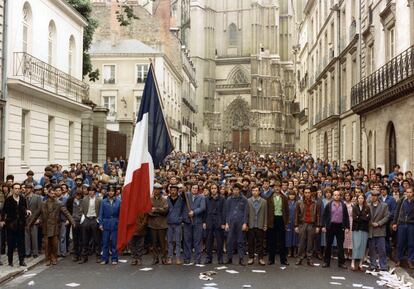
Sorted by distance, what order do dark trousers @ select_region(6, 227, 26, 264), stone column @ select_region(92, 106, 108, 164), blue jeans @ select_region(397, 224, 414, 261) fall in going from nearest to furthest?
dark trousers @ select_region(6, 227, 26, 264)
blue jeans @ select_region(397, 224, 414, 261)
stone column @ select_region(92, 106, 108, 164)

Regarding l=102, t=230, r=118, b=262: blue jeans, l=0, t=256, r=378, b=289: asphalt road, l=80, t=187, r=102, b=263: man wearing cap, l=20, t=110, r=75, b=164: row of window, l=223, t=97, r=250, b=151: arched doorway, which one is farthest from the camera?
l=223, t=97, r=250, b=151: arched doorway

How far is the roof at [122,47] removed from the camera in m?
47.2

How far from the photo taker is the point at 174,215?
12859 millimetres

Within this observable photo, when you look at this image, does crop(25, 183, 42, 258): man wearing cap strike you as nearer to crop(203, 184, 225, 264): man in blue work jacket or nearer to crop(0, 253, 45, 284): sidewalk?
crop(0, 253, 45, 284): sidewalk

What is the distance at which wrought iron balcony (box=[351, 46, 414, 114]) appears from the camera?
18548 mm

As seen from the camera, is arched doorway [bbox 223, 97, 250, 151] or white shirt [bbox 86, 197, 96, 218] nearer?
white shirt [bbox 86, 197, 96, 218]

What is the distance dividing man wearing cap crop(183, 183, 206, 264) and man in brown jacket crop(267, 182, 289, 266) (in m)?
1.50

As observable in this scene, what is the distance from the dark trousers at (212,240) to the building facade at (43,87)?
8.21m

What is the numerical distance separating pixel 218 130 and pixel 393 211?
238 feet

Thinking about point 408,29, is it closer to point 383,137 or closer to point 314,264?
point 383,137

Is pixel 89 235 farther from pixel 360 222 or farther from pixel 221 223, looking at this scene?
pixel 360 222

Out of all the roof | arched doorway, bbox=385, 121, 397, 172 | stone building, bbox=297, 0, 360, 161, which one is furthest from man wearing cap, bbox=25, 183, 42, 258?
the roof

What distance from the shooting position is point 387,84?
21.1 metres

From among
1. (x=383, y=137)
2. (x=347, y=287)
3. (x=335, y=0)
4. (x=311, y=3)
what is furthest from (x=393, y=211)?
(x=311, y=3)
